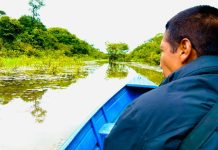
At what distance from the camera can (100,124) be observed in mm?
4215

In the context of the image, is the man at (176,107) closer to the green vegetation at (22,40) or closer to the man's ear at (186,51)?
the man's ear at (186,51)

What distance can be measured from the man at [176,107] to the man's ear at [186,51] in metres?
0.01

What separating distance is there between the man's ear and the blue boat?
5.29 feet

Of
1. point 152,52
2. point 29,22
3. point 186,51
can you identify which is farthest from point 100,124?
point 29,22

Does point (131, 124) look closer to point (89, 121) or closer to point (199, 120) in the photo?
point (199, 120)

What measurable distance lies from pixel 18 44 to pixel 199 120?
33.7 meters

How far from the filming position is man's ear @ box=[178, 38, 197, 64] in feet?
3.68

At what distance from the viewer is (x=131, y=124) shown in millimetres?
902

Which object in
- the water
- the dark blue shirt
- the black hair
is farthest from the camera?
the water

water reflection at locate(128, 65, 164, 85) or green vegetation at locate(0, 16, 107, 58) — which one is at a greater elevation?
green vegetation at locate(0, 16, 107, 58)

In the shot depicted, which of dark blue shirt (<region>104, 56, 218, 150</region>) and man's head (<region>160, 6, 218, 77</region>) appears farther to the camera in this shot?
man's head (<region>160, 6, 218, 77</region>)

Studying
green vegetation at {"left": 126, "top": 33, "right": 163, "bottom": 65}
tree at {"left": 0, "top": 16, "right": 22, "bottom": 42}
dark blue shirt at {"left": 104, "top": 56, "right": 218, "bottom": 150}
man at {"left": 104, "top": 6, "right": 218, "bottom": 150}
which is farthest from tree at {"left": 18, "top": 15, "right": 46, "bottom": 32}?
dark blue shirt at {"left": 104, "top": 56, "right": 218, "bottom": 150}

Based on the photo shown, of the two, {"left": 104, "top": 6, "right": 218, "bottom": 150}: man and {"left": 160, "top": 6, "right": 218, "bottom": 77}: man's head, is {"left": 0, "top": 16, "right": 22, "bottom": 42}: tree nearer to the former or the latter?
{"left": 160, "top": 6, "right": 218, "bottom": 77}: man's head

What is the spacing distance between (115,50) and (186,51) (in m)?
65.9
